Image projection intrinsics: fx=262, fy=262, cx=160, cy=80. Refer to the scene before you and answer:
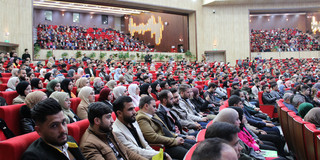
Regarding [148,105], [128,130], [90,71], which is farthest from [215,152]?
[90,71]

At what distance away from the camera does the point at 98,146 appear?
5.87ft

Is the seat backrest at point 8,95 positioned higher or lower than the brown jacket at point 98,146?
higher

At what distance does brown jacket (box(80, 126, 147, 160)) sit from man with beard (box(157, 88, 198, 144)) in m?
1.03

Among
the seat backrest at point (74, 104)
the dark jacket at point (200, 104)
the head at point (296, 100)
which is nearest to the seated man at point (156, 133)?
the seat backrest at point (74, 104)

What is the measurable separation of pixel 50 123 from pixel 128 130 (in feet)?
2.93

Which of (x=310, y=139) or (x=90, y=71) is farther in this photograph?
(x=90, y=71)

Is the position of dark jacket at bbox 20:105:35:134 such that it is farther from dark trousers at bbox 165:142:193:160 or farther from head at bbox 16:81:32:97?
dark trousers at bbox 165:142:193:160

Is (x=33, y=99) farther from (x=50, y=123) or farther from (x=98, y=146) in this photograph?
(x=50, y=123)

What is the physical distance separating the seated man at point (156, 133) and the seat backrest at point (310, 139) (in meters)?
1.11

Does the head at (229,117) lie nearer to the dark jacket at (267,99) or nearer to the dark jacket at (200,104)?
the dark jacket at (200,104)

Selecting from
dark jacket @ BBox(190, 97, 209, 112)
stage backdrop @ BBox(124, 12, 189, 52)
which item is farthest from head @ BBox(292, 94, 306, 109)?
stage backdrop @ BBox(124, 12, 189, 52)

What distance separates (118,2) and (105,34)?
4.91m

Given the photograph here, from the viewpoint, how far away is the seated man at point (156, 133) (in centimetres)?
248

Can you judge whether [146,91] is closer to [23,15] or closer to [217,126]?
[217,126]
